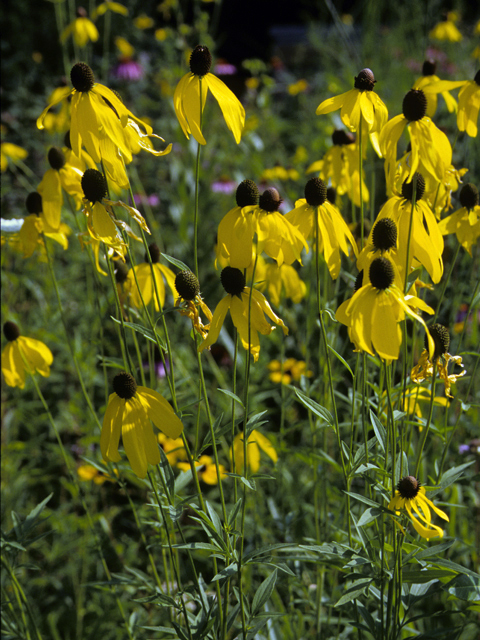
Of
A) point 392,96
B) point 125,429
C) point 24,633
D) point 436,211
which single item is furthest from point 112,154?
point 392,96

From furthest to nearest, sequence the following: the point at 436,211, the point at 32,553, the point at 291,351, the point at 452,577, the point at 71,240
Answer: the point at 71,240
the point at 291,351
the point at 32,553
the point at 436,211
the point at 452,577

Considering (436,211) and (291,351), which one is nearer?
(436,211)

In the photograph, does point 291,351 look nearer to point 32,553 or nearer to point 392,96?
point 32,553

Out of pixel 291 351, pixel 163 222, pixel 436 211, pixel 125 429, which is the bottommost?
pixel 291 351

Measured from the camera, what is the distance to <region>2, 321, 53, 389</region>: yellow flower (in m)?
1.27

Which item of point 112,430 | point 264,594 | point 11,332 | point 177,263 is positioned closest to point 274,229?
point 177,263

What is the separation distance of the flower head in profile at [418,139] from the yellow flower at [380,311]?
19cm

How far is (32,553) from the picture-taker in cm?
198

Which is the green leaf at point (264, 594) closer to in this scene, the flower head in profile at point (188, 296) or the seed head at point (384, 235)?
the flower head in profile at point (188, 296)

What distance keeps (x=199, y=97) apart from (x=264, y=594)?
791 mm

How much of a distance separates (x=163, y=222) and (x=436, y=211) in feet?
9.36

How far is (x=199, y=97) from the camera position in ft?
2.71

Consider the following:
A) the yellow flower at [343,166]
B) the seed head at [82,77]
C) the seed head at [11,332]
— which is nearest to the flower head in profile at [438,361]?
the yellow flower at [343,166]

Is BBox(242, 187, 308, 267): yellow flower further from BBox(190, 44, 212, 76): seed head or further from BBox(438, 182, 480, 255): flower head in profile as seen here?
BBox(438, 182, 480, 255): flower head in profile
